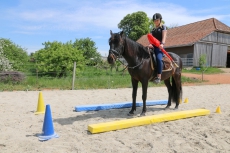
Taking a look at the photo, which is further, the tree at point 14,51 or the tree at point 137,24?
the tree at point 137,24

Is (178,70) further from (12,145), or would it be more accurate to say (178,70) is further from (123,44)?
(12,145)

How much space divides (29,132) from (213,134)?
3623 millimetres

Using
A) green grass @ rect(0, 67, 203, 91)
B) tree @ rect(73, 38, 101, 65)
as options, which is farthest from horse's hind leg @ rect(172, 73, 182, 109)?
tree @ rect(73, 38, 101, 65)

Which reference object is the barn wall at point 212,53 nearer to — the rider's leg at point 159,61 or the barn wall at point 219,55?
the barn wall at point 219,55

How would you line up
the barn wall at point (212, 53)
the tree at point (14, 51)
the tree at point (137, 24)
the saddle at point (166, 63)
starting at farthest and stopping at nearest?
1. the tree at point (137, 24)
2. the barn wall at point (212, 53)
3. the tree at point (14, 51)
4. the saddle at point (166, 63)

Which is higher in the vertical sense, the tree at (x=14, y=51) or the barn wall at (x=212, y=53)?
the barn wall at (x=212, y=53)

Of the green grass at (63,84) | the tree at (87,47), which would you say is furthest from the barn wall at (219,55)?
the green grass at (63,84)

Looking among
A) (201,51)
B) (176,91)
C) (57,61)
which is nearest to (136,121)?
(176,91)

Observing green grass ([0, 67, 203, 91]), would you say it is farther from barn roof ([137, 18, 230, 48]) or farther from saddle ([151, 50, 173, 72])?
barn roof ([137, 18, 230, 48])

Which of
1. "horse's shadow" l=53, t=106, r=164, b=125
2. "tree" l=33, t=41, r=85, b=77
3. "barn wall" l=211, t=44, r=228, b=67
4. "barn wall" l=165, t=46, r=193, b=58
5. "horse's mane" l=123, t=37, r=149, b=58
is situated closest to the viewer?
"horse's shadow" l=53, t=106, r=164, b=125

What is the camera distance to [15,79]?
1020cm

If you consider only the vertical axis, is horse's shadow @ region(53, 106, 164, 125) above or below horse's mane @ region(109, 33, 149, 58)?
below

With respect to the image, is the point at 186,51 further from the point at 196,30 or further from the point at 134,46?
the point at 134,46

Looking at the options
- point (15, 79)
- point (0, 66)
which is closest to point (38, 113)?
point (15, 79)
